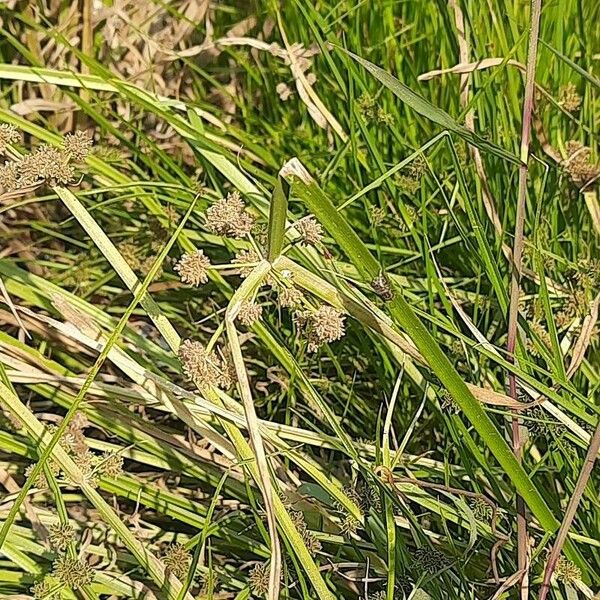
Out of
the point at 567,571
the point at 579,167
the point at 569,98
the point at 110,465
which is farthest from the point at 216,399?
the point at 569,98

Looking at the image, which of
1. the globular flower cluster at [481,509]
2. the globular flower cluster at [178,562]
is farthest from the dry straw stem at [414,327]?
the globular flower cluster at [178,562]

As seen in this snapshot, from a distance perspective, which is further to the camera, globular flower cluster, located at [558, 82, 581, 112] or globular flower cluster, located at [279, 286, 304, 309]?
globular flower cluster, located at [558, 82, 581, 112]

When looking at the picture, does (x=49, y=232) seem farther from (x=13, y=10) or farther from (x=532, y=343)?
(x=532, y=343)

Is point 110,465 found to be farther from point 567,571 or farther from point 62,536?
point 567,571

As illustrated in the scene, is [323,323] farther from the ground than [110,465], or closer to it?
farther from the ground

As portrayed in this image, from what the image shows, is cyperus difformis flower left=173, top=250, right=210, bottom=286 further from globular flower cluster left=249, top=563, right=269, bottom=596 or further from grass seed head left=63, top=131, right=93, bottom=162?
globular flower cluster left=249, top=563, right=269, bottom=596

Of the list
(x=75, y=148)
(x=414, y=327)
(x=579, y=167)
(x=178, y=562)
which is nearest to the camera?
(x=414, y=327)

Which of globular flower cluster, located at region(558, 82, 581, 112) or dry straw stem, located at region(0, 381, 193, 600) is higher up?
globular flower cluster, located at region(558, 82, 581, 112)

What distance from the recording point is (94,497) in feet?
2.76

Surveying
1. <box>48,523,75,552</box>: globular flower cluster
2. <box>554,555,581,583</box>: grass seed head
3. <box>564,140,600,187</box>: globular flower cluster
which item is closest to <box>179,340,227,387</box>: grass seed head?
<box>48,523,75,552</box>: globular flower cluster

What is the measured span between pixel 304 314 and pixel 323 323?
0.04 m

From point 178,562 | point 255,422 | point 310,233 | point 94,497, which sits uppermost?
point 310,233

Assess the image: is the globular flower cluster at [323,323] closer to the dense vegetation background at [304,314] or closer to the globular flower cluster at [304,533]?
the dense vegetation background at [304,314]

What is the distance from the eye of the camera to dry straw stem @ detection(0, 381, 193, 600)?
0.84 metres
